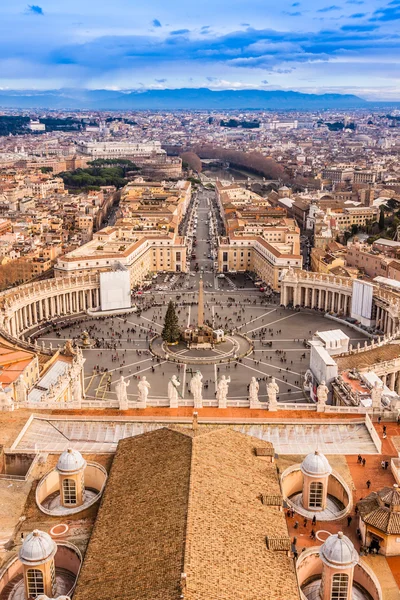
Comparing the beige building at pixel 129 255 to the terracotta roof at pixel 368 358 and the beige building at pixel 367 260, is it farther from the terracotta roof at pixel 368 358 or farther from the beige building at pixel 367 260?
the terracotta roof at pixel 368 358

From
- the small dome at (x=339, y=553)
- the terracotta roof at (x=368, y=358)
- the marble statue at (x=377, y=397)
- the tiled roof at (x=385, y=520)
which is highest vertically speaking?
the small dome at (x=339, y=553)

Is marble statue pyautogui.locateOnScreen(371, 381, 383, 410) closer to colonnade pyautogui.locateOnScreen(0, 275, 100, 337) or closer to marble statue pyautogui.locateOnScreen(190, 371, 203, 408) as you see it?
marble statue pyautogui.locateOnScreen(190, 371, 203, 408)

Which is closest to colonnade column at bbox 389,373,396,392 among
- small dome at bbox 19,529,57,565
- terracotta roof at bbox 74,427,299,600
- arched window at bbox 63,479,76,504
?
terracotta roof at bbox 74,427,299,600

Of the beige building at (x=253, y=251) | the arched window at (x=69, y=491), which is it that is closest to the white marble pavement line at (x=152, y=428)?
the arched window at (x=69, y=491)

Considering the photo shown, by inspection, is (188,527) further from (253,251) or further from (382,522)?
(253,251)

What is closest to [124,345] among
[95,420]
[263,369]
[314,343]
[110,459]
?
[263,369]
